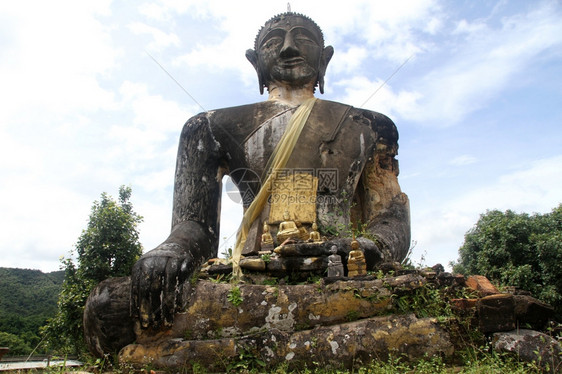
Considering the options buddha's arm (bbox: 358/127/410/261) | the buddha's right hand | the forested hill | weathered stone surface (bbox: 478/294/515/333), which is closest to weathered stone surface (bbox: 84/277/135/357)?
the buddha's right hand

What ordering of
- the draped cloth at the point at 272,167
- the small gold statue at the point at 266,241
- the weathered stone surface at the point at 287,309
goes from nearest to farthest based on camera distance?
the weathered stone surface at the point at 287,309 → the small gold statue at the point at 266,241 → the draped cloth at the point at 272,167

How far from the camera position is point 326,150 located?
5.79 metres

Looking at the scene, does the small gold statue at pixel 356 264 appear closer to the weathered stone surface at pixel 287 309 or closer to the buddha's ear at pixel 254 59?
the weathered stone surface at pixel 287 309

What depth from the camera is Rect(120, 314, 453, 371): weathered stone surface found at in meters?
3.51

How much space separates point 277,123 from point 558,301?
13.0 meters

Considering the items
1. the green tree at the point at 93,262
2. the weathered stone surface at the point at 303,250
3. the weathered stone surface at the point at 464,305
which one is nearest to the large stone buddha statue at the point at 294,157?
the weathered stone surface at the point at 303,250

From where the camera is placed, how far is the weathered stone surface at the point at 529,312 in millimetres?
3621

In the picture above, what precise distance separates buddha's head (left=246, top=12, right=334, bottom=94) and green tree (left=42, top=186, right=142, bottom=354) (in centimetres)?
927

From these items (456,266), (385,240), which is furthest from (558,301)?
(385,240)

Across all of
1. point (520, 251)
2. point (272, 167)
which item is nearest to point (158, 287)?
point (272, 167)

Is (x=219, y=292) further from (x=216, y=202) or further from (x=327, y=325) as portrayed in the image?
(x=216, y=202)

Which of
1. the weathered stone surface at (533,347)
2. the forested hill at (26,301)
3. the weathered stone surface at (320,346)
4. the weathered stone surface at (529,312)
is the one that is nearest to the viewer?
the weathered stone surface at (533,347)

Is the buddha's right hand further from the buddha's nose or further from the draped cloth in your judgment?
the buddha's nose

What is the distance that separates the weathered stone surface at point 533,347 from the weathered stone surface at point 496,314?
0.06 meters
